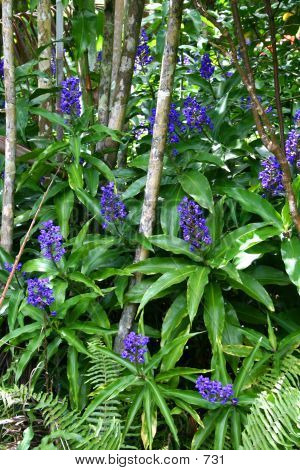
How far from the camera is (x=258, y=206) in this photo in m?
2.61

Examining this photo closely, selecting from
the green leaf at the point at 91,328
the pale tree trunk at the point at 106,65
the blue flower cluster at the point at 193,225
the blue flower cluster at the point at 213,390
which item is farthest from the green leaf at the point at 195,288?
the pale tree trunk at the point at 106,65

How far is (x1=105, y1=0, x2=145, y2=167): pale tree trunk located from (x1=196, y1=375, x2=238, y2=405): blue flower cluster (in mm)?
1332

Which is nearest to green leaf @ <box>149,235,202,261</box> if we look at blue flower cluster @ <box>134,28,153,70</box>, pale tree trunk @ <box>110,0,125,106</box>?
pale tree trunk @ <box>110,0,125,106</box>

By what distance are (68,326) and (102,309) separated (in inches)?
6.6

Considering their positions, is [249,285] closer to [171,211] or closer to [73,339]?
[171,211]

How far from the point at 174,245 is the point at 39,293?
0.57 meters

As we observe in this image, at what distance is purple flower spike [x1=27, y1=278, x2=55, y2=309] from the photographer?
2453 mm

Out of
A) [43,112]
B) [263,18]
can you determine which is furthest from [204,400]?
[263,18]

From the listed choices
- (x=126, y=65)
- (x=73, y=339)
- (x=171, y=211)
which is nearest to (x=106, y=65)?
(x=126, y=65)

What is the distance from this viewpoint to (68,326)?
261 cm

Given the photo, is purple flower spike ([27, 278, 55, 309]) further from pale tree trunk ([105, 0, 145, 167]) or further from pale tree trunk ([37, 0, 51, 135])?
pale tree trunk ([37, 0, 51, 135])

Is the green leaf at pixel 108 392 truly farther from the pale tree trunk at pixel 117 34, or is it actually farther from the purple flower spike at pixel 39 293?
the pale tree trunk at pixel 117 34

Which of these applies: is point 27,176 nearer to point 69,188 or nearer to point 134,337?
point 69,188

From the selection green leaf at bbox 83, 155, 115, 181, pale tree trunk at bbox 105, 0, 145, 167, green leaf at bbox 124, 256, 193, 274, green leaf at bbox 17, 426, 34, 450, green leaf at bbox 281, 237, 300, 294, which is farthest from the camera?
pale tree trunk at bbox 105, 0, 145, 167
